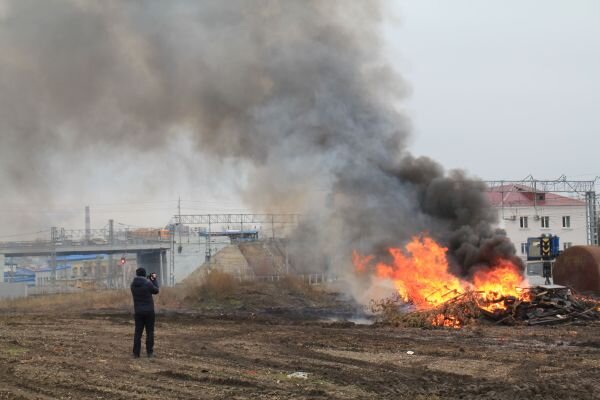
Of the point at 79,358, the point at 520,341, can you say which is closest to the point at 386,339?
the point at 520,341

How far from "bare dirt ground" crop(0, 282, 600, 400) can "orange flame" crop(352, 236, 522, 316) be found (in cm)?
302

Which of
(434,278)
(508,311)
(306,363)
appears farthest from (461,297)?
(306,363)

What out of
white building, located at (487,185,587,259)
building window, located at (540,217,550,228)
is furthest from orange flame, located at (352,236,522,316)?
building window, located at (540,217,550,228)

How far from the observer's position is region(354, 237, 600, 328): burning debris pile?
68.6 feet

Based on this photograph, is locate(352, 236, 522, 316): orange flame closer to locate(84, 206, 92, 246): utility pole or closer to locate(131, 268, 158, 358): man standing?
locate(131, 268, 158, 358): man standing

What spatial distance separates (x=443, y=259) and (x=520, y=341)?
7.87 meters

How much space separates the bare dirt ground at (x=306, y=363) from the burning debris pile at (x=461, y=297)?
3.97 ft

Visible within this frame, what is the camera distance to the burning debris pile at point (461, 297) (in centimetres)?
2092

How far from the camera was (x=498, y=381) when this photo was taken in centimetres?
1064

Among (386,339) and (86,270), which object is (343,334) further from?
(86,270)

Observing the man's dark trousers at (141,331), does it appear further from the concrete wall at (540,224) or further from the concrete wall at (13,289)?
the concrete wall at (540,224)

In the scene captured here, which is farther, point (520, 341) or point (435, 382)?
point (520, 341)

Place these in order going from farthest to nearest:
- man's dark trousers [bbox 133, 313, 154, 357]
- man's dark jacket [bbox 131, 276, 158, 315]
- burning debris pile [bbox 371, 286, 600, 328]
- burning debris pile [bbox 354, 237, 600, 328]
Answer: burning debris pile [bbox 354, 237, 600, 328] → burning debris pile [bbox 371, 286, 600, 328] → man's dark jacket [bbox 131, 276, 158, 315] → man's dark trousers [bbox 133, 313, 154, 357]

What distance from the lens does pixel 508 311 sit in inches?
830
